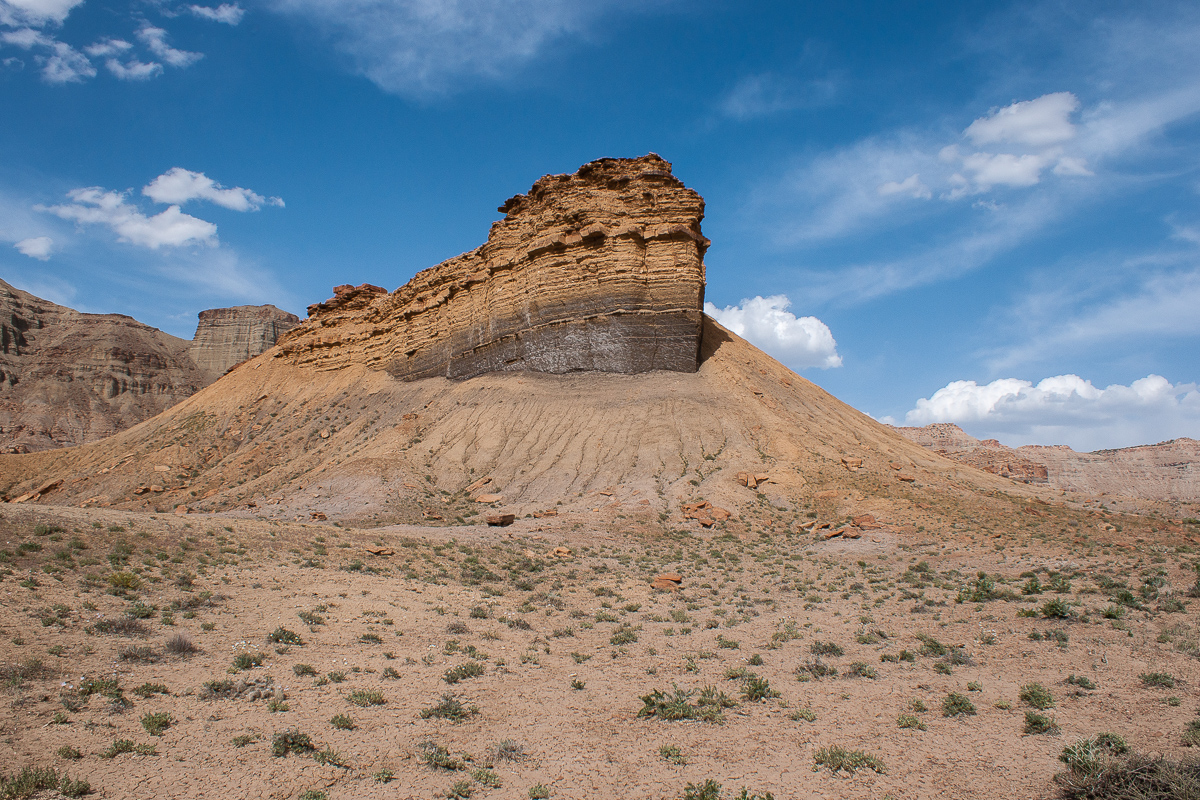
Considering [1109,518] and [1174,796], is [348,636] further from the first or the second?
[1109,518]

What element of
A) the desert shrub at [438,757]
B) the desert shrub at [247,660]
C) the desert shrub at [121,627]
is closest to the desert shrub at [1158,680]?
the desert shrub at [438,757]

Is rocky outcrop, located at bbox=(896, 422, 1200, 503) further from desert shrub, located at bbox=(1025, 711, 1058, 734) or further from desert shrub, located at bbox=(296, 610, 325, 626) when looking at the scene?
desert shrub, located at bbox=(296, 610, 325, 626)

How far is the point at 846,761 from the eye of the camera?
6.25 metres

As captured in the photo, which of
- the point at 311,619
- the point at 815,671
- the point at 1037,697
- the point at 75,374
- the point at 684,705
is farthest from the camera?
the point at 75,374

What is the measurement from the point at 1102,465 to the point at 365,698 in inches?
3346

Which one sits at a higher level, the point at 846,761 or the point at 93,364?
the point at 93,364

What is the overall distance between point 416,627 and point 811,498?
18.0 metres

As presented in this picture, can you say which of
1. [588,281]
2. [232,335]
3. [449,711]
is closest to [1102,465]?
[588,281]

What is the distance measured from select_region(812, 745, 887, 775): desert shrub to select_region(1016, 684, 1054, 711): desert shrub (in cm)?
260

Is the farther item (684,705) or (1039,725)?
(684,705)

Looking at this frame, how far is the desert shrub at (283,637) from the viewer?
9586 millimetres

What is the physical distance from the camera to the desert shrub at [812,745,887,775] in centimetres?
614

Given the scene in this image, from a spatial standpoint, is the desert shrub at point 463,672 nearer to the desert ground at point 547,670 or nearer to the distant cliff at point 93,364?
the desert ground at point 547,670

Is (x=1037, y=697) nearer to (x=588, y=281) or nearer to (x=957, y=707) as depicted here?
(x=957, y=707)
